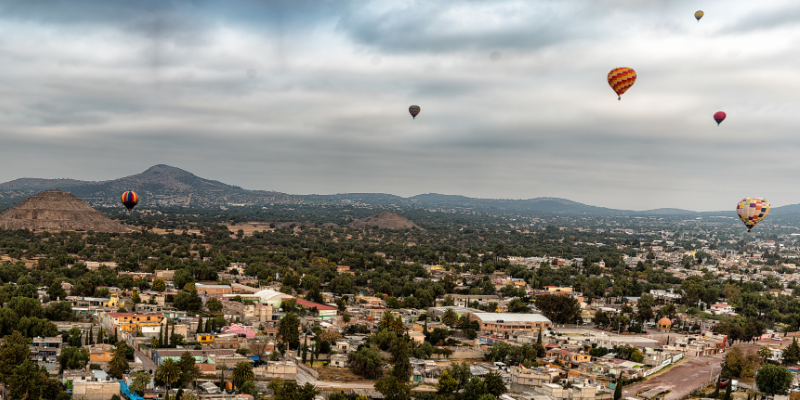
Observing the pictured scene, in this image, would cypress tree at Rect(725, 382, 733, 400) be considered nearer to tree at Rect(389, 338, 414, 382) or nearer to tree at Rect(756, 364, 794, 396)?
tree at Rect(756, 364, 794, 396)

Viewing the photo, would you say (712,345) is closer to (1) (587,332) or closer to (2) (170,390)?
(1) (587,332)

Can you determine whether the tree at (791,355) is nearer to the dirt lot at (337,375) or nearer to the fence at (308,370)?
the dirt lot at (337,375)

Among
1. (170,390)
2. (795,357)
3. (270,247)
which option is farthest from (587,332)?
(270,247)

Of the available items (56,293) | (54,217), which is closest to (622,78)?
(56,293)

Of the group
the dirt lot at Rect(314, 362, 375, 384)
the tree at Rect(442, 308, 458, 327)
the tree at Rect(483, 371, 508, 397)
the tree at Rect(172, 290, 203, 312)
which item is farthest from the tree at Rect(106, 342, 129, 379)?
the tree at Rect(442, 308, 458, 327)

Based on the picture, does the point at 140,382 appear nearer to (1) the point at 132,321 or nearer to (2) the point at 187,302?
(1) the point at 132,321

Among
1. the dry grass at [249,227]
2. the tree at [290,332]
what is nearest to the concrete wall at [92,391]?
the tree at [290,332]
